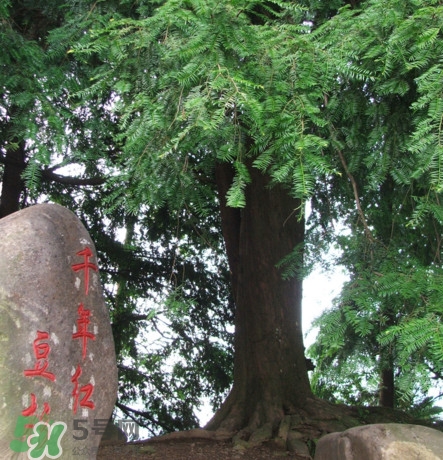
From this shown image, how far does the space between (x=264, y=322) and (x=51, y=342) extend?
3.31 meters

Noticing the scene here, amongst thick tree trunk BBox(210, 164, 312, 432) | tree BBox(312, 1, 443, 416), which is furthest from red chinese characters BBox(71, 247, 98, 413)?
thick tree trunk BBox(210, 164, 312, 432)

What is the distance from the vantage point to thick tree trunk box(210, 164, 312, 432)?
6.43 m

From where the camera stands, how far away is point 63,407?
3.70 m

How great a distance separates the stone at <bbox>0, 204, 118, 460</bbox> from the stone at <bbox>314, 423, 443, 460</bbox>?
181cm

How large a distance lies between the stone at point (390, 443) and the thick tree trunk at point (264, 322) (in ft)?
5.93

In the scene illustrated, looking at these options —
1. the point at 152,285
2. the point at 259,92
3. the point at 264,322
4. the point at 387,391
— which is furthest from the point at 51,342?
the point at 387,391

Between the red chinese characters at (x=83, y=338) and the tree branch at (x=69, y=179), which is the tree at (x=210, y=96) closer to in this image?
the red chinese characters at (x=83, y=338)

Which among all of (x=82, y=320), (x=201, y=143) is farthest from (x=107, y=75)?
(x=82, y=320)

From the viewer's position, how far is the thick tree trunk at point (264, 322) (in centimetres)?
643

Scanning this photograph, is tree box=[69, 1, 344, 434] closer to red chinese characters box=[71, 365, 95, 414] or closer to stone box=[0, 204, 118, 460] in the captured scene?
stone box=[0, 204, 118, 460]

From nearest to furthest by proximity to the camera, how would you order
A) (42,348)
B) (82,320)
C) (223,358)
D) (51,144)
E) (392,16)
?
1. (392,16)
2. (42,348)
3. (82,320)
4. (51,144)
5. (223,358)

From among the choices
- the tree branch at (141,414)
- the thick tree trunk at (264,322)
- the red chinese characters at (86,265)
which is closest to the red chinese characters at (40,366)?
the red chinese characters at (86,265)

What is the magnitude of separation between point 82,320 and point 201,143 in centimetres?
139

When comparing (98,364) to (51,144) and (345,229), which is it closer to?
(51,144)
